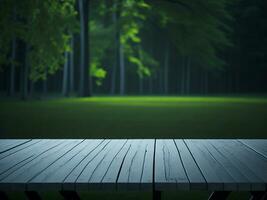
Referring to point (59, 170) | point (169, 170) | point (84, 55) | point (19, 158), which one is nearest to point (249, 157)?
point (169, 170)

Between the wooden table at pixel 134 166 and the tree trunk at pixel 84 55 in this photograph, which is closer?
the wooden table at pixel 134 166

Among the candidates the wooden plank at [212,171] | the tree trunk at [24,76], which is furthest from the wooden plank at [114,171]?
the tree trunk at [24,76]

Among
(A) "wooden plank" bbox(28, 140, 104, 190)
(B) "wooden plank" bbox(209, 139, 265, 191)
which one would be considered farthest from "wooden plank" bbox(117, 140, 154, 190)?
(B) "wooden plank" bbox(209, 139, 265, 191)

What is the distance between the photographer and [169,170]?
15.8 feet

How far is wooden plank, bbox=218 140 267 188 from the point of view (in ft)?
15.7

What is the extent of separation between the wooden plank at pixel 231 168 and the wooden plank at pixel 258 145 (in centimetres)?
55

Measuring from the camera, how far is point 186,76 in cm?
6481

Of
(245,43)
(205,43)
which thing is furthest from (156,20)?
(205,43)

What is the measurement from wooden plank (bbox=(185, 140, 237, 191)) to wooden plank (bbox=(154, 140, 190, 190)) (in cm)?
21

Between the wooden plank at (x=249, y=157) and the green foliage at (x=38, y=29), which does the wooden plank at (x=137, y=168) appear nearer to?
the wooden plank at (x=249, y=157)

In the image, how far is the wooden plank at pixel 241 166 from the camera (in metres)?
4.16

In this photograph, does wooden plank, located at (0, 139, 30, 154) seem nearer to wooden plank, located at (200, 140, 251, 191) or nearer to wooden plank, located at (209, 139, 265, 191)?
wooden plank, located at (200, 140, 251, 191)

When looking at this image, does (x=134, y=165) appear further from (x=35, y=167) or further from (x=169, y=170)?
(x=35, y=167)

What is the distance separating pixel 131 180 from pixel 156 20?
181 ft
